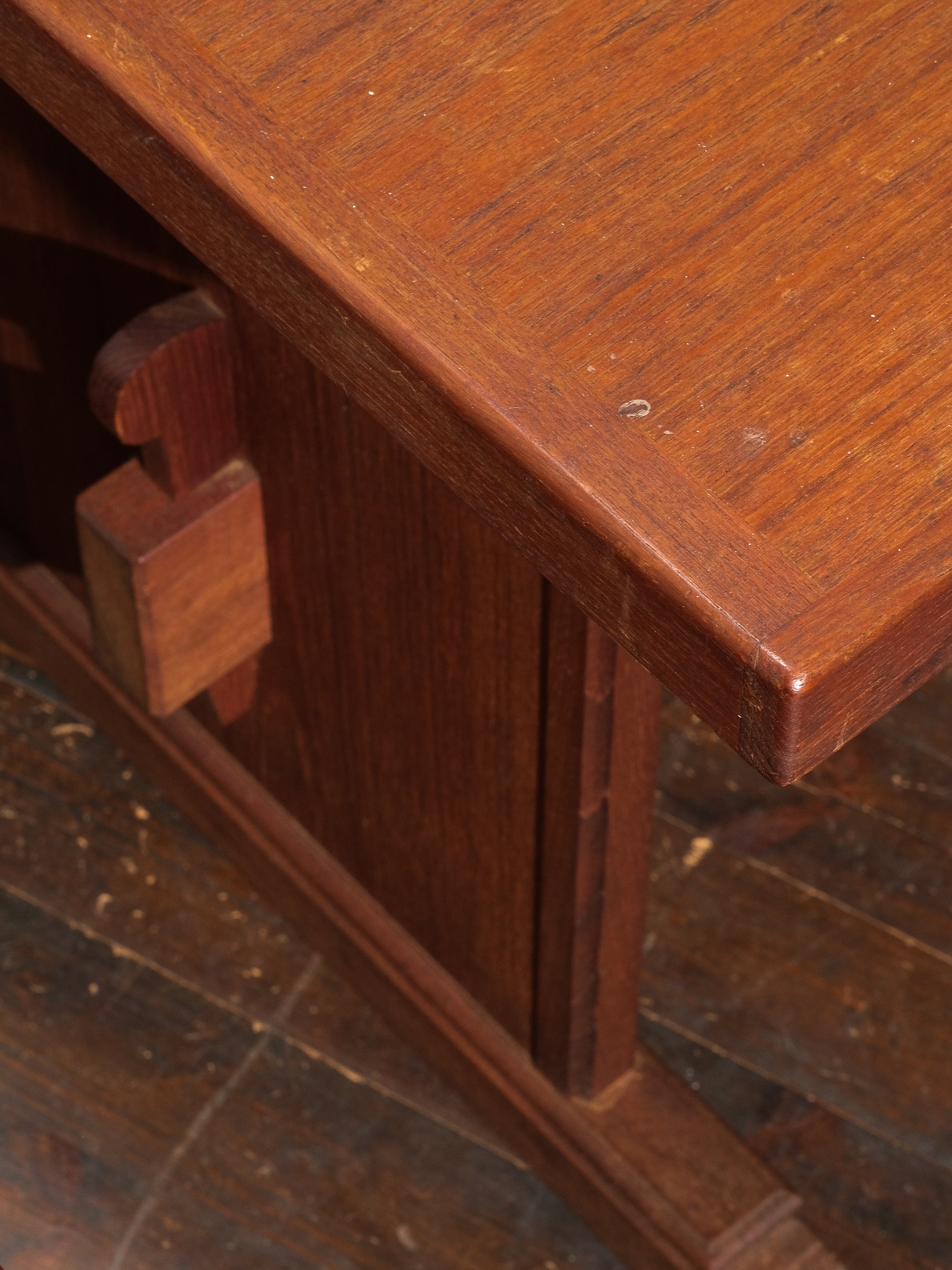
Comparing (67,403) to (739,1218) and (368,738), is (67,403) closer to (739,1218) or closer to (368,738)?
(368,738)

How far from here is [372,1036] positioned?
1369 millimetres

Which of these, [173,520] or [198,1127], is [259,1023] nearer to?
[198,1127]

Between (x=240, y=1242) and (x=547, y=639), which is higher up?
(x=547, y=639)

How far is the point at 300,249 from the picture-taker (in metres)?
0.66

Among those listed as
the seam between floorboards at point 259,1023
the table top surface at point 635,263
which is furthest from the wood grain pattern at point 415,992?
the table top surface at point 635,263

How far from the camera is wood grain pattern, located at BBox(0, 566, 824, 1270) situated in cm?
121

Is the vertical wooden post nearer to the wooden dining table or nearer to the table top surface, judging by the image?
the wooden dining table

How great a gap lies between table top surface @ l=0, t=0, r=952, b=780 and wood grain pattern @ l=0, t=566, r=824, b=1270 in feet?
2.21

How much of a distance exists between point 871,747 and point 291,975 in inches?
19.9

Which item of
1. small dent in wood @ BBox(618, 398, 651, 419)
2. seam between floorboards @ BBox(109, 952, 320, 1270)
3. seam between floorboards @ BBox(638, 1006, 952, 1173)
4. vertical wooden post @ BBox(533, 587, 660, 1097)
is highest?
small dent in wood @ BBox(618, 398, 651, 419)

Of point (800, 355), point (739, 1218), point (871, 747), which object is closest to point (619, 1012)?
point (739, 1218)

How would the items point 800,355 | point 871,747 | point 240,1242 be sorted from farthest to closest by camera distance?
1. point 871,747
2. point 240,1242
3. point 800,355

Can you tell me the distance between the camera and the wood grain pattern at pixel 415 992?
1.21m

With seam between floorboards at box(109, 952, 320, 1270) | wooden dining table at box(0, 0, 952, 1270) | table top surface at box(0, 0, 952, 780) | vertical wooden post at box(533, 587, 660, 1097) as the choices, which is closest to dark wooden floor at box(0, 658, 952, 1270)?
seam between floorboards at box(109, 952, 320, 1270)
